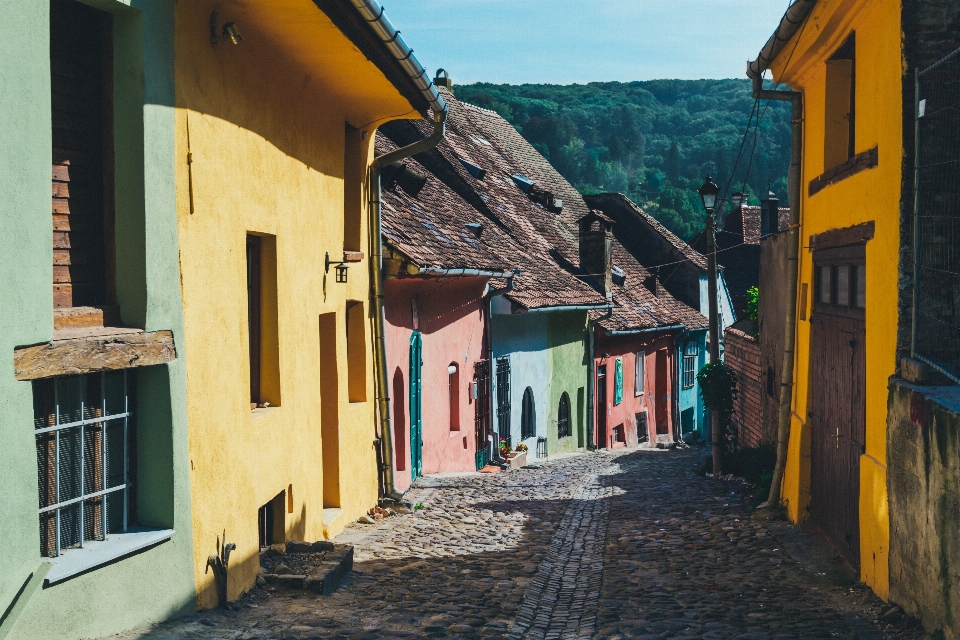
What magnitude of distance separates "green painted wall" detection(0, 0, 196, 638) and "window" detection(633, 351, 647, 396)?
2162cm

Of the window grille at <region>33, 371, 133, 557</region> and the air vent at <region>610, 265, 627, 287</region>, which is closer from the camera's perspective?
the window grille at <region>33, 371, 133, 557</region>

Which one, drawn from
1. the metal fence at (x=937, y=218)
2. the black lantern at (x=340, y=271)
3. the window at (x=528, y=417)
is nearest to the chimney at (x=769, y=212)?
the window at (x=528, y=417)

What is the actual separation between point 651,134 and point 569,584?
354 feet

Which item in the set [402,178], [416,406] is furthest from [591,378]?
[416,406]

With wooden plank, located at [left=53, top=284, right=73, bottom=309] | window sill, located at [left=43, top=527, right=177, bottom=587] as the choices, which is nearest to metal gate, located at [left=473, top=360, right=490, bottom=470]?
window sill, located at [left=43, top=527, right=177, bottom=587]

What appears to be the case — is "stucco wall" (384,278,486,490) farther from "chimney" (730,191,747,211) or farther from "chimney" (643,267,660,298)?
"chimney" (643,267,660,298)

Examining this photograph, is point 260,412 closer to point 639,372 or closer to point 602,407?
point 602,407

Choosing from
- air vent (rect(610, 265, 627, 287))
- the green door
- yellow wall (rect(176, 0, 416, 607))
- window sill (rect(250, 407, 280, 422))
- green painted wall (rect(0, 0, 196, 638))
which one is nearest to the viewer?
green painted wall (rect(0, 0, 196, 638))

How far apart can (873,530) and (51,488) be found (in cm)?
539

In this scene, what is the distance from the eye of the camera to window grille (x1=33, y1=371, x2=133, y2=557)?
4.87m

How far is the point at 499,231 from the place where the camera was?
804 inches

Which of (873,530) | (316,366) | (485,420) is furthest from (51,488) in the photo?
(485,420)

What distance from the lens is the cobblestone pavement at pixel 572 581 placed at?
6293 millimetres

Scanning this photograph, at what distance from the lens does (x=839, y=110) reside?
348 inches
